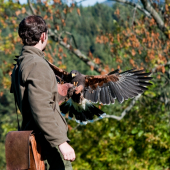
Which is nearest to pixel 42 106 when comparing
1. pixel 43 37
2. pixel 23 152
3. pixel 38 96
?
pixel 38 96

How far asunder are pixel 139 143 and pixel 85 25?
30.9 metres

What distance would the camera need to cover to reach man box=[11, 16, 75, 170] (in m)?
1.49

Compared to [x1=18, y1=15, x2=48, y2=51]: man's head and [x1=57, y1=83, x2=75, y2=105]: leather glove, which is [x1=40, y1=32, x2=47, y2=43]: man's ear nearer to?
[x1=18, y1=15, x2=48, y2=51]: man's head

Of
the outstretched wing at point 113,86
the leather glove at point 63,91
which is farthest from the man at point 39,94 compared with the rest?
the outstretched wing at point 113,86

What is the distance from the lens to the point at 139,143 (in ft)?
18.9

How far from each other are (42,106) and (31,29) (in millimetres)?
528

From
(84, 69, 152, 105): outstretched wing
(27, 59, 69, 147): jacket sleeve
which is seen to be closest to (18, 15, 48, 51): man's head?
(27, 59, 69, 147): jacket sleeve

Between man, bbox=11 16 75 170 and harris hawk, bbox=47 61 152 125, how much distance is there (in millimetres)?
1673

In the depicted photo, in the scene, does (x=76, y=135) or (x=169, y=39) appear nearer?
(x=169, y=39)

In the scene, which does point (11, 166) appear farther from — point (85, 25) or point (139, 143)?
point (85, 25)

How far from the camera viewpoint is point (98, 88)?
3.72m

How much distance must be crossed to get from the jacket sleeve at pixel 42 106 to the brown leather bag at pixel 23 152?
12 cm

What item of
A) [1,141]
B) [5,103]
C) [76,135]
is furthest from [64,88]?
[5,103]

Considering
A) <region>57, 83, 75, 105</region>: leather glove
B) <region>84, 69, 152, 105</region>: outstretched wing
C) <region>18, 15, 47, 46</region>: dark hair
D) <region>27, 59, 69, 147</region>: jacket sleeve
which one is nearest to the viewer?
<region>27, 59, 69, 147</region>: jacket sleeve
